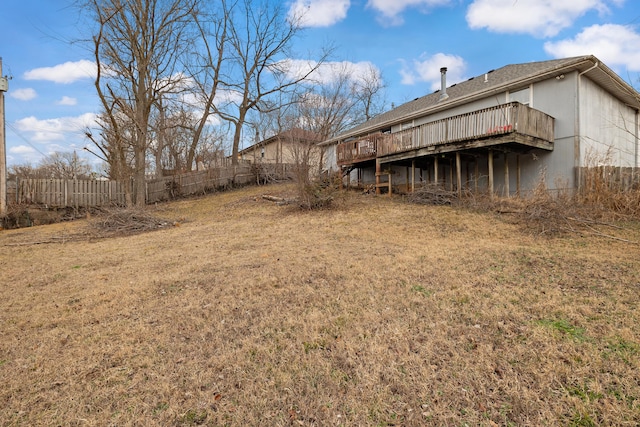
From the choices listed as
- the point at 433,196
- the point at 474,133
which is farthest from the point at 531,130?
the point at 433,196

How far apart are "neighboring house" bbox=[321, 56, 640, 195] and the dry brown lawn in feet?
17.0

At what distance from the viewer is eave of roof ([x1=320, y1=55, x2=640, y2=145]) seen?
9703mm

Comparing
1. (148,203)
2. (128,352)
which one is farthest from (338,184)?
(148,203)

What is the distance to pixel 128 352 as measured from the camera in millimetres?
2705

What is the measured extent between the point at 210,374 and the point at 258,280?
2.11m

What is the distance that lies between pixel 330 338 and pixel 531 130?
33.2 ft

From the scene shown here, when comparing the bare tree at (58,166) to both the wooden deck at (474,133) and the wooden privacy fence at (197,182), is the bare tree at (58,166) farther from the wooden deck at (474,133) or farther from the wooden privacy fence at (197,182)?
the wooden deck at (474,133)

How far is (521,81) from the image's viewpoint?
35.5 feet

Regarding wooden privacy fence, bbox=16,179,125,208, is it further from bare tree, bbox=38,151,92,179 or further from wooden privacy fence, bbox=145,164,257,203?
bare tree, bbox=38,151,92,179

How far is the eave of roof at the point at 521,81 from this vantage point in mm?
9703

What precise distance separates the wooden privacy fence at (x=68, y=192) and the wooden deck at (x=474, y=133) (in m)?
13.1

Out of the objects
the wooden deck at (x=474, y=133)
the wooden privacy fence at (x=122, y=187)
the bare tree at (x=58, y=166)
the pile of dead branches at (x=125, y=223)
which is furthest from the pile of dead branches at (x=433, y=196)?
the bare tree at (x=58, y=166)

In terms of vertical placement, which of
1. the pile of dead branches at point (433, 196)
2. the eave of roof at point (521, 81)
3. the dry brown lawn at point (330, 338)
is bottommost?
the dry brown lawn at point (330, 338)

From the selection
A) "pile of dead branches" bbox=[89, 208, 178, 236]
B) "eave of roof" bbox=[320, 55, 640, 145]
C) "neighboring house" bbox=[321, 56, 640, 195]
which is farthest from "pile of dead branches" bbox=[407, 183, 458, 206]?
"pile of dead branches" bbox=[89, 208, 178, 236]
